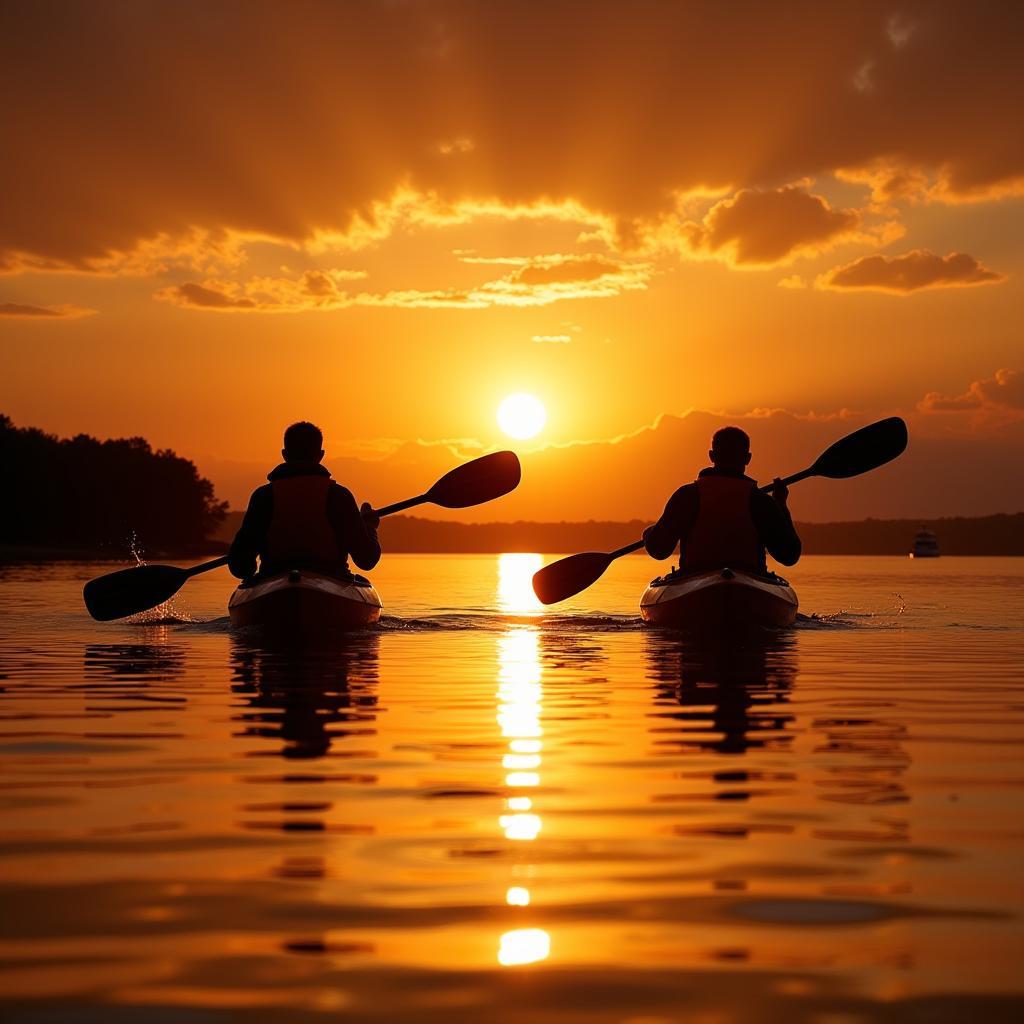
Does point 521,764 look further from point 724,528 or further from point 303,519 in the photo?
point 724,528

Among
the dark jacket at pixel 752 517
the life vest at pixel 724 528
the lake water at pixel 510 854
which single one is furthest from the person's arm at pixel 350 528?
the lake water at pixel 510 854

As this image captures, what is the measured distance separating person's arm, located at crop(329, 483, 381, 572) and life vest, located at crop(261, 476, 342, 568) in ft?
0.30

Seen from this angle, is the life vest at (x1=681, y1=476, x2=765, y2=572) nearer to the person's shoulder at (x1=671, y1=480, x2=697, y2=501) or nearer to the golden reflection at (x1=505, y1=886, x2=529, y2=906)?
the person's shoulder at (x1=671, y1=480, x2=697, y2=501)

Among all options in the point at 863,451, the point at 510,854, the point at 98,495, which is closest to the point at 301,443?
the point at 863,451

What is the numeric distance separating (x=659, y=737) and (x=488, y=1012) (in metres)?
4.95

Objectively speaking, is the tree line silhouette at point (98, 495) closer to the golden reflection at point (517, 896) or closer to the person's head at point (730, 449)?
the person's head at point (730, 449)

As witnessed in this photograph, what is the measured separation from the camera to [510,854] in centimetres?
477

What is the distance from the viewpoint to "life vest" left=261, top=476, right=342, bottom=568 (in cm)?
1519

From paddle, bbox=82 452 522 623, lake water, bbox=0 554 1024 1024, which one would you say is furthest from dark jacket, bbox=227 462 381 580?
lake water, bbox=0 554 1024 1024

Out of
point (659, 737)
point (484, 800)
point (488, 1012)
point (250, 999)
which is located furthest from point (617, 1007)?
point (659, 737)

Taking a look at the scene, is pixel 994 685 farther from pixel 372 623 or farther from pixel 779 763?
pixel 372 623

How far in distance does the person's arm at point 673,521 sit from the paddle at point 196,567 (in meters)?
3.52

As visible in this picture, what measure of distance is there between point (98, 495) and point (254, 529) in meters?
96.1

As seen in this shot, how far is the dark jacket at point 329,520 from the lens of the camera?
15.3 meters
